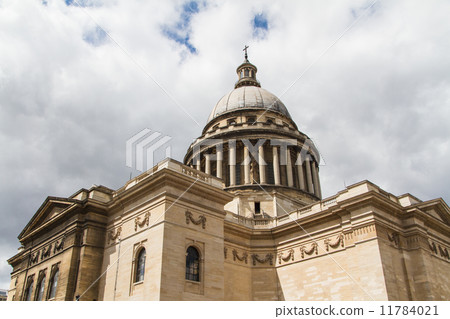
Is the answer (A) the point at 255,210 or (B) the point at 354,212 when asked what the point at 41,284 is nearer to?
(A) the point at 255,210

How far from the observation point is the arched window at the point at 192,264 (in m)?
21.2

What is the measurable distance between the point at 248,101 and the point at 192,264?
26.3m

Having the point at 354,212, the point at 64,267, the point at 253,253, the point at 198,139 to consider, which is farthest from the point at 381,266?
the point at 198,139

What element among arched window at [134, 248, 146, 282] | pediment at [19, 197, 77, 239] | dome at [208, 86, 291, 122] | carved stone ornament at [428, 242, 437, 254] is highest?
dome at [208, 86, 291, 122]

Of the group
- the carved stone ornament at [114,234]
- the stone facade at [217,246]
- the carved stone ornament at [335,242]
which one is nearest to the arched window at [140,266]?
the stone facade at [217,246]

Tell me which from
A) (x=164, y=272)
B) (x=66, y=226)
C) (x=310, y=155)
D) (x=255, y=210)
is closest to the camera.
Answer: (x=164, y=272)

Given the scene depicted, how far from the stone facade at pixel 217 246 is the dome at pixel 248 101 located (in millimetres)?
17121

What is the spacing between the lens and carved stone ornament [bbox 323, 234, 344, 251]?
82.0ft

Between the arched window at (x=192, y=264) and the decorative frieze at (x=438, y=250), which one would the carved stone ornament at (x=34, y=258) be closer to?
the arched window at (x=192, y=264)

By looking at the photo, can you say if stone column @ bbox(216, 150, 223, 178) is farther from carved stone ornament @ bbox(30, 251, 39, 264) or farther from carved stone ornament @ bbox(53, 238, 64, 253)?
carved stone ornament @ bbox(30, 251, 39, 264)

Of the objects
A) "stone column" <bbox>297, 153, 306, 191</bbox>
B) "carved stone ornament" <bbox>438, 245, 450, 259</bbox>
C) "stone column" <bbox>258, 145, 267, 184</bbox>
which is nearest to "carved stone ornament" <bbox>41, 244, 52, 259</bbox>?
"stone column" <bbox>258, 145, 267, 184</bbox>

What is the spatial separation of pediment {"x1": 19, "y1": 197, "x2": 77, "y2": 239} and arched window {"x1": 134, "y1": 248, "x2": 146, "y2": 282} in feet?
21.3

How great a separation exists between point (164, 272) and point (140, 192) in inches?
211

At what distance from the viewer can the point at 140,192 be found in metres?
23.0
